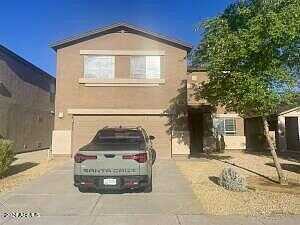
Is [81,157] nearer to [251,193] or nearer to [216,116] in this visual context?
[251,193]

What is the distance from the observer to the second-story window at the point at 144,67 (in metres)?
22.8

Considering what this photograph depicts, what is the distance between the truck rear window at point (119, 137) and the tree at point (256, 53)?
12.0 ft

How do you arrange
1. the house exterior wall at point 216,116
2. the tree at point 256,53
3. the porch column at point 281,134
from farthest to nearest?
the house exterior wall at point 216,116, the porch column at point 281,134, the tree at point 256,53

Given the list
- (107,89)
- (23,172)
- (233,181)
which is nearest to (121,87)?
(107,89)

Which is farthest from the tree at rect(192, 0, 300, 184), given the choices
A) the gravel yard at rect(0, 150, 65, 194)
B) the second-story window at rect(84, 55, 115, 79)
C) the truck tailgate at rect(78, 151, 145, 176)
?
the second-story window at rect(84, 55, 115, 79)

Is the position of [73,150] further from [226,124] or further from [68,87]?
[226,124]

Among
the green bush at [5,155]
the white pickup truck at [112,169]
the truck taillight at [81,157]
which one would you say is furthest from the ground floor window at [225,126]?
the truck taillight at [81,157]

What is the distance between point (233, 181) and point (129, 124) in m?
11.0

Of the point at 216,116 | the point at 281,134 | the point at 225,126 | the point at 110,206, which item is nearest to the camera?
the point at 110,206

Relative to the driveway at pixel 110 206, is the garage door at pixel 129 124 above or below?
above

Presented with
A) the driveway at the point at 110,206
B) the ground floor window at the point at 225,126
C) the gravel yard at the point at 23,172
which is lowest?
the driveway at the point at 110,206

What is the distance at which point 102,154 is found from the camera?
11227 mm

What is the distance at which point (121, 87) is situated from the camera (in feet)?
74.2

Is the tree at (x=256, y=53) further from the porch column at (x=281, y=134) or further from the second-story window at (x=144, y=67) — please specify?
the porch column at (x=281, y=134)
